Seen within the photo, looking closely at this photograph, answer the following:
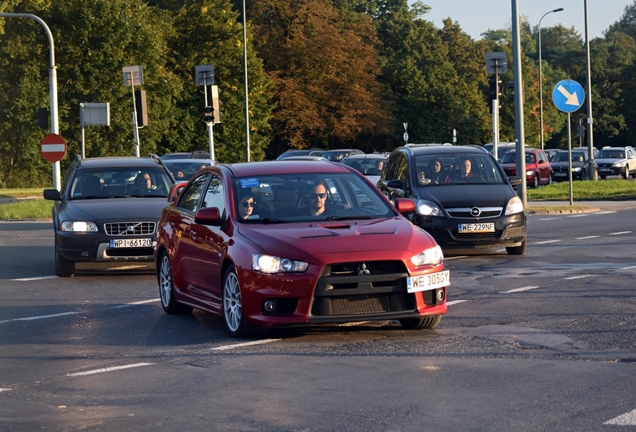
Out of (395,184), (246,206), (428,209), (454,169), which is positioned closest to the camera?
(246,206)

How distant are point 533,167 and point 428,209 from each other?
3094 centimetres

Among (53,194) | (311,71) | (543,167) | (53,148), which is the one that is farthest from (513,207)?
(311,71)

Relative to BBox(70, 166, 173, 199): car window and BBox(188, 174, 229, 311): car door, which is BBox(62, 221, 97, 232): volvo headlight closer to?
BBox(70, 166, 173, 199): car window

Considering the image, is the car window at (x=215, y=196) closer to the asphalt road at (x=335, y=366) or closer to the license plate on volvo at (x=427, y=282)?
the asphalt road at (x=335, y=366)

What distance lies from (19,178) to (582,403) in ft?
193

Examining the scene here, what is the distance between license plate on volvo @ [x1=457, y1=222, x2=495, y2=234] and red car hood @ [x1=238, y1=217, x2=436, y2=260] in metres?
7.19

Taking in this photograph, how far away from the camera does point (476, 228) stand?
17.9 meters

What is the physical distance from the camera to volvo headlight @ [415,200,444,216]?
18047 mm

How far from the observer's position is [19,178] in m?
63.3

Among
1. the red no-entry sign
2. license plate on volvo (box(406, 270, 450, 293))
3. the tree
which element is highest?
the tree

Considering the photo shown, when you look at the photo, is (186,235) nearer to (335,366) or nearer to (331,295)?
(331,295)

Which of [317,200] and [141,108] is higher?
[141,108]

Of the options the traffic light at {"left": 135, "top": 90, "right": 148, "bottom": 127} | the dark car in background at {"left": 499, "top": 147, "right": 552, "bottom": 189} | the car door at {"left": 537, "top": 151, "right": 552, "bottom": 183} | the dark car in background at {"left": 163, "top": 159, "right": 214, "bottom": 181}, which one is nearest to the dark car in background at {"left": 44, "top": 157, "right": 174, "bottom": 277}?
the dark car in background at {"left": 163, "top": 159, "right": 214, "bottom": 181}

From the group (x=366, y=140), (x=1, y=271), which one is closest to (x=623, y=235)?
(x=1, y=271)
